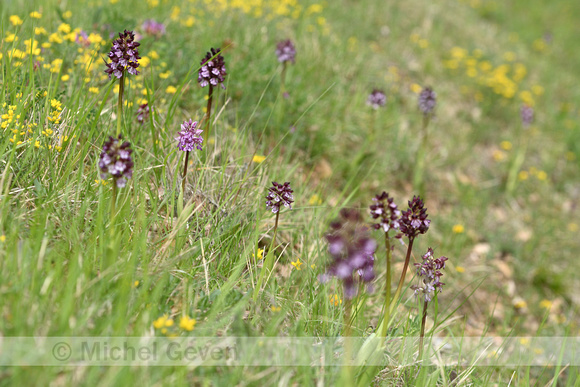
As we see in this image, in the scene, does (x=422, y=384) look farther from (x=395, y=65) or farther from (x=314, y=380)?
(x=395, y=65)

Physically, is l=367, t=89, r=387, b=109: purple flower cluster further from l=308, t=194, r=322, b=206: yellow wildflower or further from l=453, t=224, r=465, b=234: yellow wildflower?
l=308, t=194, r=322, b=206: yellow wildflower

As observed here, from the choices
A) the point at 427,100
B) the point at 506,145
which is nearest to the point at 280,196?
the point at 427,100

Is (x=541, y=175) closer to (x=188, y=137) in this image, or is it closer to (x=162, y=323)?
(x=188, y=137)

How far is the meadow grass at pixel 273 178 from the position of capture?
170cm

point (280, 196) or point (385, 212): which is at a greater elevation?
point (280, 196)

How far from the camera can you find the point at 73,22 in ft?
12.0

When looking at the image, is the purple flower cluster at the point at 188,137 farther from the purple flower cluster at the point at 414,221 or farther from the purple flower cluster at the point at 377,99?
the purple flower cluster at the point at 377,99

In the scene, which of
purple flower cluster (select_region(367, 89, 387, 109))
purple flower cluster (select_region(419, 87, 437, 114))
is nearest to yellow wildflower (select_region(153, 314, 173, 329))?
purple flower cluster (select_region(367, 89, 387, 109))

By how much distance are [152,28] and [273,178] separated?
6.36 ft

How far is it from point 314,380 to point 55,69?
259 centimetres

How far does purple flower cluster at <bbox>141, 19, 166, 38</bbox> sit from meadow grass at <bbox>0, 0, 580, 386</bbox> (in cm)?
4

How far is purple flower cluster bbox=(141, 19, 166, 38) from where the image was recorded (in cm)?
383

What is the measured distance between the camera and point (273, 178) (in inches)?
115

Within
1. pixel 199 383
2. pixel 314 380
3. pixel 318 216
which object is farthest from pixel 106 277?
pixel 318 216
